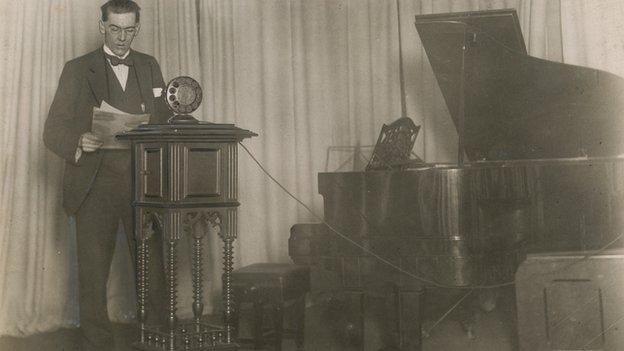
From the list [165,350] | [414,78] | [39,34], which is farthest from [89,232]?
[414,78]

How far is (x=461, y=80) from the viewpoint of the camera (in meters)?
3.56

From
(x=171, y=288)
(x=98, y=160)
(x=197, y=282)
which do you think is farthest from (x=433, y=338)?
(x=98, y=160)

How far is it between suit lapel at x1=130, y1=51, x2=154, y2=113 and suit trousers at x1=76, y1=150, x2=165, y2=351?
0.94ft

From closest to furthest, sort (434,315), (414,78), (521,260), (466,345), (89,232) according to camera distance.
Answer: (521,260), (89,232), (466,345), (434,315), (414,78)

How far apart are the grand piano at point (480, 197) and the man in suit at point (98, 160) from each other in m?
0.96

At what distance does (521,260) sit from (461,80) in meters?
0.98

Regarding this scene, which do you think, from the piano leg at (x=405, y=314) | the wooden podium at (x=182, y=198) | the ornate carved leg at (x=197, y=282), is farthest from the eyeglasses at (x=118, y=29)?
the piano leg at (x=405, y=314)

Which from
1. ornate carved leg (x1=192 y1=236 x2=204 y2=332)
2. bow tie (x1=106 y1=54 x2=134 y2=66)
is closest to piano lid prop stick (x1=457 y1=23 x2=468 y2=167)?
ornate carved leg (x1=192 y1=236 x2=204 y2=332)

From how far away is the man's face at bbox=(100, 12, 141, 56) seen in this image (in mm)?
3365

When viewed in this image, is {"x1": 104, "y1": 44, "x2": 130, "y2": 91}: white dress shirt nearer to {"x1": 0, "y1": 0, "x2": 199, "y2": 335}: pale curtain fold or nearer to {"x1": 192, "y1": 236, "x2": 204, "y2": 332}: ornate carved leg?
{"x1": 192, "y1": 236, "x2": 204, "y2": 332}: ornate carved leg

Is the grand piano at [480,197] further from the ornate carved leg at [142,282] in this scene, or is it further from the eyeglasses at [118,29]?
the eyeglasses at [118,29]

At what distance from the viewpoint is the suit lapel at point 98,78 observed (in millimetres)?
3473

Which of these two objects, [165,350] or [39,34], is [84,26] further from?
[165,350]

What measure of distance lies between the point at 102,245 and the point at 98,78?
2.80 feet
